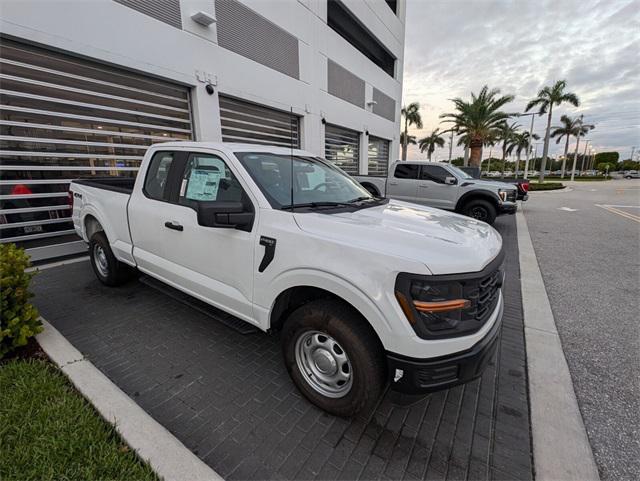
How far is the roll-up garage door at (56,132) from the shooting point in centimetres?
506

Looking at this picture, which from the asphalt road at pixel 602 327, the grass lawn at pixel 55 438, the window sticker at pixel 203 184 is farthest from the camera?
the window sticker at pixel 203 184

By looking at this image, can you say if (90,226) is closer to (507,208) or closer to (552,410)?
(552,410)

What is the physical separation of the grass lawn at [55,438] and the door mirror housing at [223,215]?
145cm

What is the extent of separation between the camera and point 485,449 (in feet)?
6.32

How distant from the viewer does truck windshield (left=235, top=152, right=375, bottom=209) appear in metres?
2.49

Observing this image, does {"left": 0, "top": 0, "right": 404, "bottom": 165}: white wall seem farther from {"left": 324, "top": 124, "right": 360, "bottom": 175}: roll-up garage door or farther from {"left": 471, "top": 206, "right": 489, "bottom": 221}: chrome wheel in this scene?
{"left": 471, "top": 206, "right": 489, "bottom": 221}: chrome wheel

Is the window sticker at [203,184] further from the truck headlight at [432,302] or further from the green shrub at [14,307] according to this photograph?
the truck headlight at [432,302]

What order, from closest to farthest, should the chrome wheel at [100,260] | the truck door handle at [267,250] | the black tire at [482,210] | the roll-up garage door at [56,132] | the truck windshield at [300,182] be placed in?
the truck door handle at [267,250] → the truck windshield at [300,182] → the chrome wheel at [100,260] → the roll-up garage door at [56,132] → the black tire at [482,210]

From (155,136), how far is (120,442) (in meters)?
6.98

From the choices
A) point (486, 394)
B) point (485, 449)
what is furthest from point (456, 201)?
point (485, 449)

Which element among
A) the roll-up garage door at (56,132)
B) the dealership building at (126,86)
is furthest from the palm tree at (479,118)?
the roll-up garage door at (56,132)

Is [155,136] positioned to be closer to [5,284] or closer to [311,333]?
[5,284]

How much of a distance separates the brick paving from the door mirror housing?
1.34 meters

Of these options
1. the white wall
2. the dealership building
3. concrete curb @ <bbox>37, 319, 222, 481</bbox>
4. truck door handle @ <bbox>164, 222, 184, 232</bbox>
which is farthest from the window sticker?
the white wall
